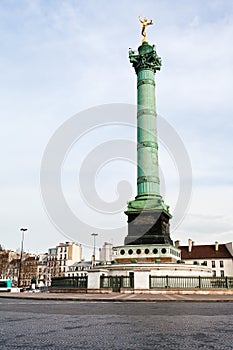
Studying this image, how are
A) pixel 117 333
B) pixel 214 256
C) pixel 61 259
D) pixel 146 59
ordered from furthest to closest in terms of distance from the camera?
pixel 61 259 < pixel 214 256 < pixel 146 59 < pixel 117 333

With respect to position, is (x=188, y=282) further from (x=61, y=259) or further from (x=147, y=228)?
(x=61, y=259)

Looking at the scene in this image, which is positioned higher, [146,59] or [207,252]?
[146,59]

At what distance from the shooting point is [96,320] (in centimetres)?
1013

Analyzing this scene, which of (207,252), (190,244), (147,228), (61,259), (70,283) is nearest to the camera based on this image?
(70,283)

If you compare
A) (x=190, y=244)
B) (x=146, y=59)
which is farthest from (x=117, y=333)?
(x=190, y=244)

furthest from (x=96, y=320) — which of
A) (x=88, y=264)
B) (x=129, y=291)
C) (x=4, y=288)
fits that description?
(x=88, y=264)

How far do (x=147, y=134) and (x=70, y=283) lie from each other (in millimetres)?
17222

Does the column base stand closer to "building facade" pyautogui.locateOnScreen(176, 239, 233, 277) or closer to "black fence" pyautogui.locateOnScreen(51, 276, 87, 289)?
"black fence" pyautogui.locateOnScreen(51, 276, 87, 289)

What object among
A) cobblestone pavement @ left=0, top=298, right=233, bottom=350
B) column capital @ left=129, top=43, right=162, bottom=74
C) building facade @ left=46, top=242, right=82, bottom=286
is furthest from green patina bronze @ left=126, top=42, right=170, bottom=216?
building facade @ left=46, top=242, right=82, bottom=286

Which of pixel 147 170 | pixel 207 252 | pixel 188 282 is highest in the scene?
pixel 147 170

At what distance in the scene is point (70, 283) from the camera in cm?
2820

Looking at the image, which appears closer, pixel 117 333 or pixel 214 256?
pixel 117 333

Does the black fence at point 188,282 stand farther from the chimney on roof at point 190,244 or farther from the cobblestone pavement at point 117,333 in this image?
the chimney on roof at point 190,244

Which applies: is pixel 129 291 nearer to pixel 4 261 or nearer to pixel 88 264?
pixel 4 261
